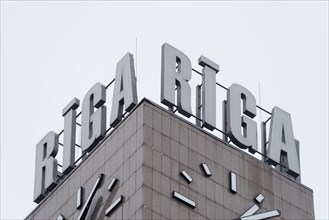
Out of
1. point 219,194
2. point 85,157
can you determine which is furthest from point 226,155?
point 85,157

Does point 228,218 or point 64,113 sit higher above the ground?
point 64,113

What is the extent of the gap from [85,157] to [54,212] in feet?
12.2

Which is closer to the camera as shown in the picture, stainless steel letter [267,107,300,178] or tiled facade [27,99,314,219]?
tiled facade [27,99,314,219]

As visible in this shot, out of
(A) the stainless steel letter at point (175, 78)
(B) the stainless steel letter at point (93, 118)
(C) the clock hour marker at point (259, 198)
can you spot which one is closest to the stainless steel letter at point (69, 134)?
(B) the stainless steel letter at point (93, 118)

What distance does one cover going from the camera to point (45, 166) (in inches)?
3654

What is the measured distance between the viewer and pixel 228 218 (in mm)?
83938

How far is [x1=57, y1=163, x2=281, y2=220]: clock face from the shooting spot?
3236 inches

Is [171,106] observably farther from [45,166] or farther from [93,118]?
[45,166]

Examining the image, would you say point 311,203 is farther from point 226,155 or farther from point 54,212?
point 54,212

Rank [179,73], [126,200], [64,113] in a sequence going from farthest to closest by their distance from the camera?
[64,113], [179,73], [126,200]

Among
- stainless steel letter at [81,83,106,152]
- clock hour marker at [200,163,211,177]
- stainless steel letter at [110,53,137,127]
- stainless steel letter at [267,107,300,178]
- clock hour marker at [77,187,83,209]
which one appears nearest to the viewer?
clock hour marker at [200,163,211,177]

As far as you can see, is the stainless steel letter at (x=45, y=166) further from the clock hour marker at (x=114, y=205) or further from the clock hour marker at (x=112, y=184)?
the clock hour marker at (x=114, y=205)

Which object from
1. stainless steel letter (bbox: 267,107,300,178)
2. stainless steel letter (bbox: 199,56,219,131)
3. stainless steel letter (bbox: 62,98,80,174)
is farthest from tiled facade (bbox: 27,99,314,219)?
stainless steel letter (bbox: 199,56,219,131)

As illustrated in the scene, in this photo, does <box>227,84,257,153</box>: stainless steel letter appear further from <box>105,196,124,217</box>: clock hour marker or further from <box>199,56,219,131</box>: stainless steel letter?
Answer: <box>105,196,124,217</box>: clock hour marker
